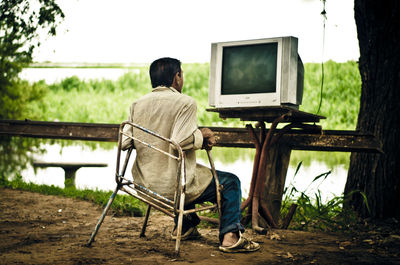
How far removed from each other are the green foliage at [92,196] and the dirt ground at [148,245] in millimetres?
312

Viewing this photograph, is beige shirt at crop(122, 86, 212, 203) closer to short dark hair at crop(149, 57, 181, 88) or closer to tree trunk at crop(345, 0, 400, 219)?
short dark hair at crop(149, 57, 181, 88)

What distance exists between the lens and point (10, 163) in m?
9.45

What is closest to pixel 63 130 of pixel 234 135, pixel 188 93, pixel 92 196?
pixel 92 196

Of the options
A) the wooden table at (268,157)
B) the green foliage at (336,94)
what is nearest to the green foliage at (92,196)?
the wooden table at (268,157)

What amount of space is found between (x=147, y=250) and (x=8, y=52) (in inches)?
302

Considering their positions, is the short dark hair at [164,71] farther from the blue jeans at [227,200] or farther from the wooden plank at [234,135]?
the wooden plank at [234,135]

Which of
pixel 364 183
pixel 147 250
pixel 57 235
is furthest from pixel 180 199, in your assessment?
pixel 364 183

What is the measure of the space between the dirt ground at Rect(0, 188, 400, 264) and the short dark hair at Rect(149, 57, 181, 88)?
3.85 feet

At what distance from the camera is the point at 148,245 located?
323cm

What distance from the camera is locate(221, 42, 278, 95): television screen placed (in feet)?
12.2

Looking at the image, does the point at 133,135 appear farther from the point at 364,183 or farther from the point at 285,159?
the point at 364,183

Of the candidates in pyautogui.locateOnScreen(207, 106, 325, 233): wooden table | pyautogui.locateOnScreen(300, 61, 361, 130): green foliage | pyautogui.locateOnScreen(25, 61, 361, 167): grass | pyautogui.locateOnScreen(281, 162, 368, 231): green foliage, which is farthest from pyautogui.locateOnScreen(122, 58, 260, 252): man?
pyautogui.locateOnScreen(300, 61, 361, 130): green foliage

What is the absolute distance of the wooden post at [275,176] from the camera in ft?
13.1

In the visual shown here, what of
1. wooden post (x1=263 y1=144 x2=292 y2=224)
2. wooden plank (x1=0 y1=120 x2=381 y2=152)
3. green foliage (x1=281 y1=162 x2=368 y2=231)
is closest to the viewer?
wooden plank (x1=0 y1=120 x2=381 y2=152)
